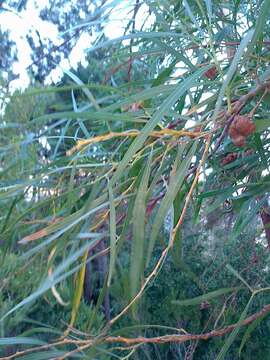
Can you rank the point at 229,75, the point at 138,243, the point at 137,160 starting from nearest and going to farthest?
the point at 138,243 < the point at 229,75 < the point at 137,160

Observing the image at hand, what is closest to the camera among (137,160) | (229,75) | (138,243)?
(138,243)

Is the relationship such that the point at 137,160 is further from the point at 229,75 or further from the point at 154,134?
the point at 229,75

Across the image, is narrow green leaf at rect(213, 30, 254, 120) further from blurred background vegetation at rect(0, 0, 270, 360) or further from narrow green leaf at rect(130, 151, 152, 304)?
narrow green leaf at rect(130, 151, 152, 304)

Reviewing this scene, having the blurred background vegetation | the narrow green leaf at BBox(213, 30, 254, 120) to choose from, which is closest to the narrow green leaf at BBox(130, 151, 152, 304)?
the blurred background vegetation

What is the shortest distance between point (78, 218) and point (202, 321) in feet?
10.5

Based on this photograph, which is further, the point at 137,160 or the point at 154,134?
the point at 137,160

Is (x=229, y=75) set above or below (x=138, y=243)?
above

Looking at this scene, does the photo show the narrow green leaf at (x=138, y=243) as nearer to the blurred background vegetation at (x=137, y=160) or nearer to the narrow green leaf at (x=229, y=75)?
the blurred background vegetation at (x=137, y=160)

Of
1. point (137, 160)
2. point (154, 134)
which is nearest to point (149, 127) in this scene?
point (154, 134)

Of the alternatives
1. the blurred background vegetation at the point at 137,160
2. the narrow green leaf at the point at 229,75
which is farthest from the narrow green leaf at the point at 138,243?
the narrow green leaf at the point at 229,75

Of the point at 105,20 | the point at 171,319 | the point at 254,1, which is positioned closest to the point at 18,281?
the point at 171,319

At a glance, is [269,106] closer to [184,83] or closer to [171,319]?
[184,83]

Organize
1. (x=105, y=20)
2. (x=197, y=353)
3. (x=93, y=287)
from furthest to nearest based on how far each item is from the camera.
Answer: (x=93, y=287), (x=197, y=353), (x=105, y=20)

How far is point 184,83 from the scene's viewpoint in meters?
0.93
